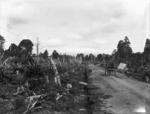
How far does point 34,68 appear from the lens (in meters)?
15.0

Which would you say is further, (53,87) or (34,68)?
(34,68)

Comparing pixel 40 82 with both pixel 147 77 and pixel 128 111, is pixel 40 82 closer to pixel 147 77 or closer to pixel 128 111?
pixel 128 111

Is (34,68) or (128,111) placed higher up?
(34,68)

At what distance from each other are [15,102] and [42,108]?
1.46 meters

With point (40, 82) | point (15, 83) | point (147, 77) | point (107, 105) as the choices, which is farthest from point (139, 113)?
point (147, 77)

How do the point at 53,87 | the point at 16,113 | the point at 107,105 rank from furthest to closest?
the point at 53,87, the point at 107,105, the point at 16,113

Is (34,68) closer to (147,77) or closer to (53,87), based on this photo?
(53,87)

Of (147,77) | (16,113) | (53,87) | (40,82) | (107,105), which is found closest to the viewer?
(16,113)

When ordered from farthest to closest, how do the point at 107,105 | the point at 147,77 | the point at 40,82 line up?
1. the point at 147,77
2. the point at 40,82
3. the point at 107,105

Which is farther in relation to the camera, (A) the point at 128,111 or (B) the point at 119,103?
(B) the point at 119,103

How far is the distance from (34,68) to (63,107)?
19.7 ft

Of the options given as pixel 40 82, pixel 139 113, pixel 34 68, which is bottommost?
pixel 139 113

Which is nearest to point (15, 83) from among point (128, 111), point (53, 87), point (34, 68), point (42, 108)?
point (34, 68)

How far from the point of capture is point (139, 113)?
8.70 meters
